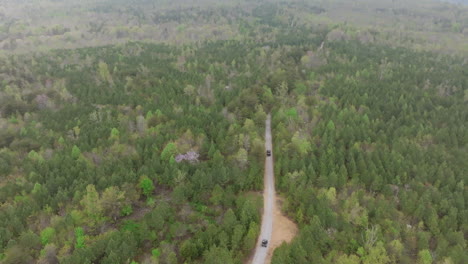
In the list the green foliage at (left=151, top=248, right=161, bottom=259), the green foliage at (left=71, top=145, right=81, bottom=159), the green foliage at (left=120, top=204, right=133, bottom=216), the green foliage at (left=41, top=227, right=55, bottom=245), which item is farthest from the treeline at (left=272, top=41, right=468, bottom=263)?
the green foliage at (left=71, top=145, right=81, bottom=159)

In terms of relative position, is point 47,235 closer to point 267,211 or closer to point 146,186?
point 146,186

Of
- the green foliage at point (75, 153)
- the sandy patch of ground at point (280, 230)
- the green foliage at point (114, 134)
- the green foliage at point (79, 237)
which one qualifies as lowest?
the sandy patch of ground at point (280, 230)

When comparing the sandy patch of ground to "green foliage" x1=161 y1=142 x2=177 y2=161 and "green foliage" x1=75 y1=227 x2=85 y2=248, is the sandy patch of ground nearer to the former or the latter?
"green foliage" x1=161 y1=142 x2=177 y2=161

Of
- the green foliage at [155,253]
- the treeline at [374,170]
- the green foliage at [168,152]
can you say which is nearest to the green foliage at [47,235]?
the green foliage at [155,253]

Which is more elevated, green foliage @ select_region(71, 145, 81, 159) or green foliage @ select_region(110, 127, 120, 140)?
green foliage @ select_region(110, 127, 120, 140)

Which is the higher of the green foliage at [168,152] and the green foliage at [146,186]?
the green foliage at [168,152]

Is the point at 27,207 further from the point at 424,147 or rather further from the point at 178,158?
the point at 424,147

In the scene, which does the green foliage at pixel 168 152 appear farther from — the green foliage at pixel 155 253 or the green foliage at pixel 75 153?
the green foliage at pixel 155 253
